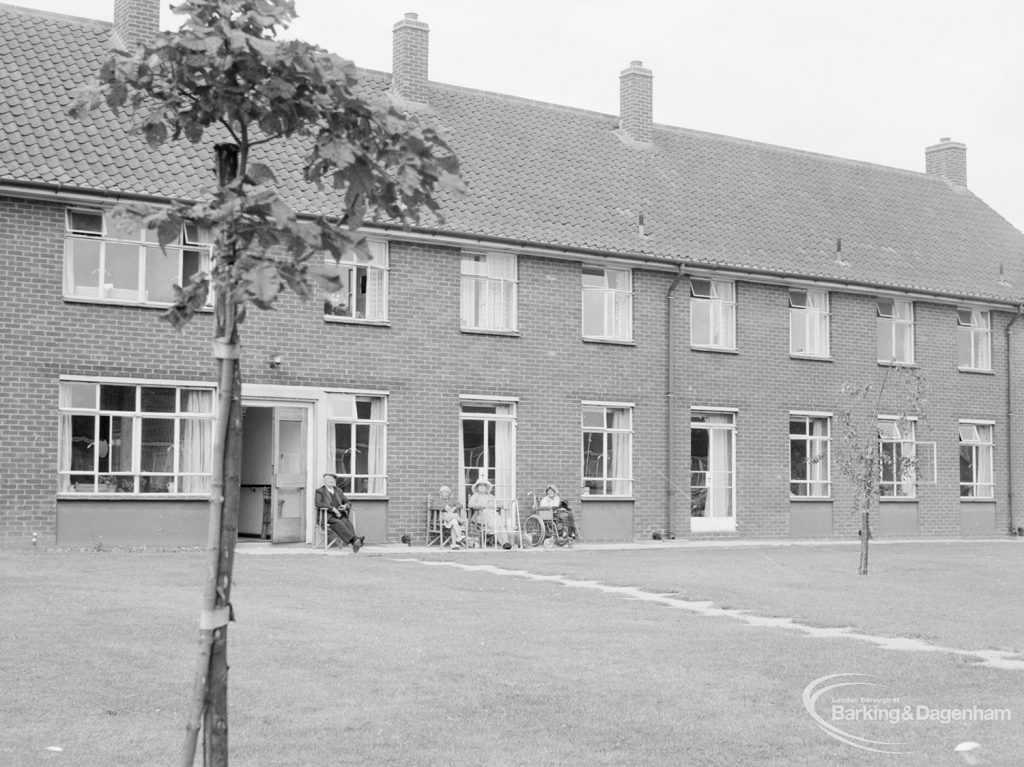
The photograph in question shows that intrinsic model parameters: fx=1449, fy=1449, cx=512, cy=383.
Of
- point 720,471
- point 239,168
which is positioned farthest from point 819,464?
point 239,168

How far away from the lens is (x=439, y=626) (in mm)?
12969

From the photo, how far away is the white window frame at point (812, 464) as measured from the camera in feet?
103

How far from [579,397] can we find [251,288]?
906 inches

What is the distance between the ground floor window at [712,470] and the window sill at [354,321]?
7.35 metres

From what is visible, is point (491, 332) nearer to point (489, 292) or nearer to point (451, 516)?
point (489, 292)

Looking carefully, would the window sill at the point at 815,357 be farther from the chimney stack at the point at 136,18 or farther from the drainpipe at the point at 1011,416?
the chimney stack at the point at 136,18

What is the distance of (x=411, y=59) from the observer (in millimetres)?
29812

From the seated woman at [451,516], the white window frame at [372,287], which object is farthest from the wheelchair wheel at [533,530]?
the white window frame at [372,287]

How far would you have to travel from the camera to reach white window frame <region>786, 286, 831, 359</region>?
31.4 meters

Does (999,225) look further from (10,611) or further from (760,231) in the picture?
(10,611)

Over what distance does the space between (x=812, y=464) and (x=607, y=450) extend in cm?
556

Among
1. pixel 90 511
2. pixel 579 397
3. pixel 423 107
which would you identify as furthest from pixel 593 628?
pixel 423 107

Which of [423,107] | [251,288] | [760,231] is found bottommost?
[251,288]

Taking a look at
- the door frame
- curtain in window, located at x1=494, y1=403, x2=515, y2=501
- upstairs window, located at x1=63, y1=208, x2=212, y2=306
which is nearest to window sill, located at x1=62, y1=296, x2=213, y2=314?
upstairs window, located at x1=63, y1=208, x2=212, y2=306
